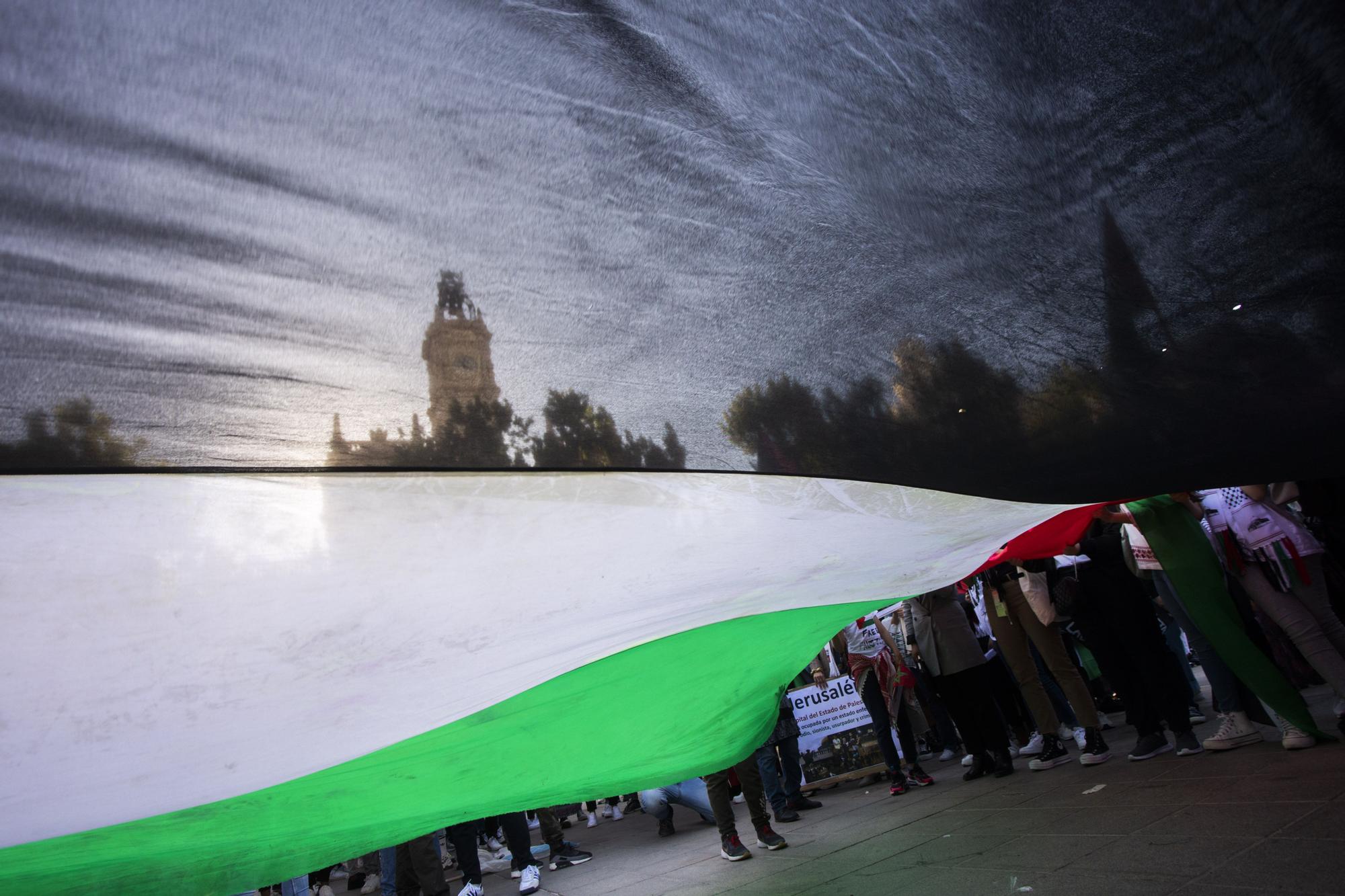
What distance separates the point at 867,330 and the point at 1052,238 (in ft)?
1.27

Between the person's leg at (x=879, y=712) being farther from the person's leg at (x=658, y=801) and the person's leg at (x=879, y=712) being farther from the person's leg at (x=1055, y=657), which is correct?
the person's leg at (x=658, y=801)

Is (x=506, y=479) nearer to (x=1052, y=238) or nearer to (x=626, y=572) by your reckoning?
(x=626, y=572)

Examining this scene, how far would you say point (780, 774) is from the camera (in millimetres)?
8062

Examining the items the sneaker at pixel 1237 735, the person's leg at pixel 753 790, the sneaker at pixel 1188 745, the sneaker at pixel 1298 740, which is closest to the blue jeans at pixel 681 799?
the person's leg at pixel 753 790

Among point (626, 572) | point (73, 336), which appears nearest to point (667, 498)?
point (626, 572)

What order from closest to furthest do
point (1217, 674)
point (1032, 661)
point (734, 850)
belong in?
point (1217, 674)
point (734, 850)
point (1032, 661)

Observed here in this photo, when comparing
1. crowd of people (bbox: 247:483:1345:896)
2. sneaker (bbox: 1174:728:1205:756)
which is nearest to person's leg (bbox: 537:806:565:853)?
crowd of people (bbox: 247:483:1345:896)

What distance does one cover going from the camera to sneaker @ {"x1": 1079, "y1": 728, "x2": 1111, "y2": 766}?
5.91 m

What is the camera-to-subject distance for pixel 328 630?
5.57 ft

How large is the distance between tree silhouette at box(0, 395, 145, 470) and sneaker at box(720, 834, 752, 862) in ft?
19.1

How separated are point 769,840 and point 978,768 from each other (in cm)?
202

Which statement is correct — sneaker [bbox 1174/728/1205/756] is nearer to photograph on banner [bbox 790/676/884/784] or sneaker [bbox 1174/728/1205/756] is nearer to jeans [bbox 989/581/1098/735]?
jeans [bbox 989/581/1098/735]

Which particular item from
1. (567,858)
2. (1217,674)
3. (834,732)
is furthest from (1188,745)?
(567,858)

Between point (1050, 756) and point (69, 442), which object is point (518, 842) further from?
point (69, 442)
